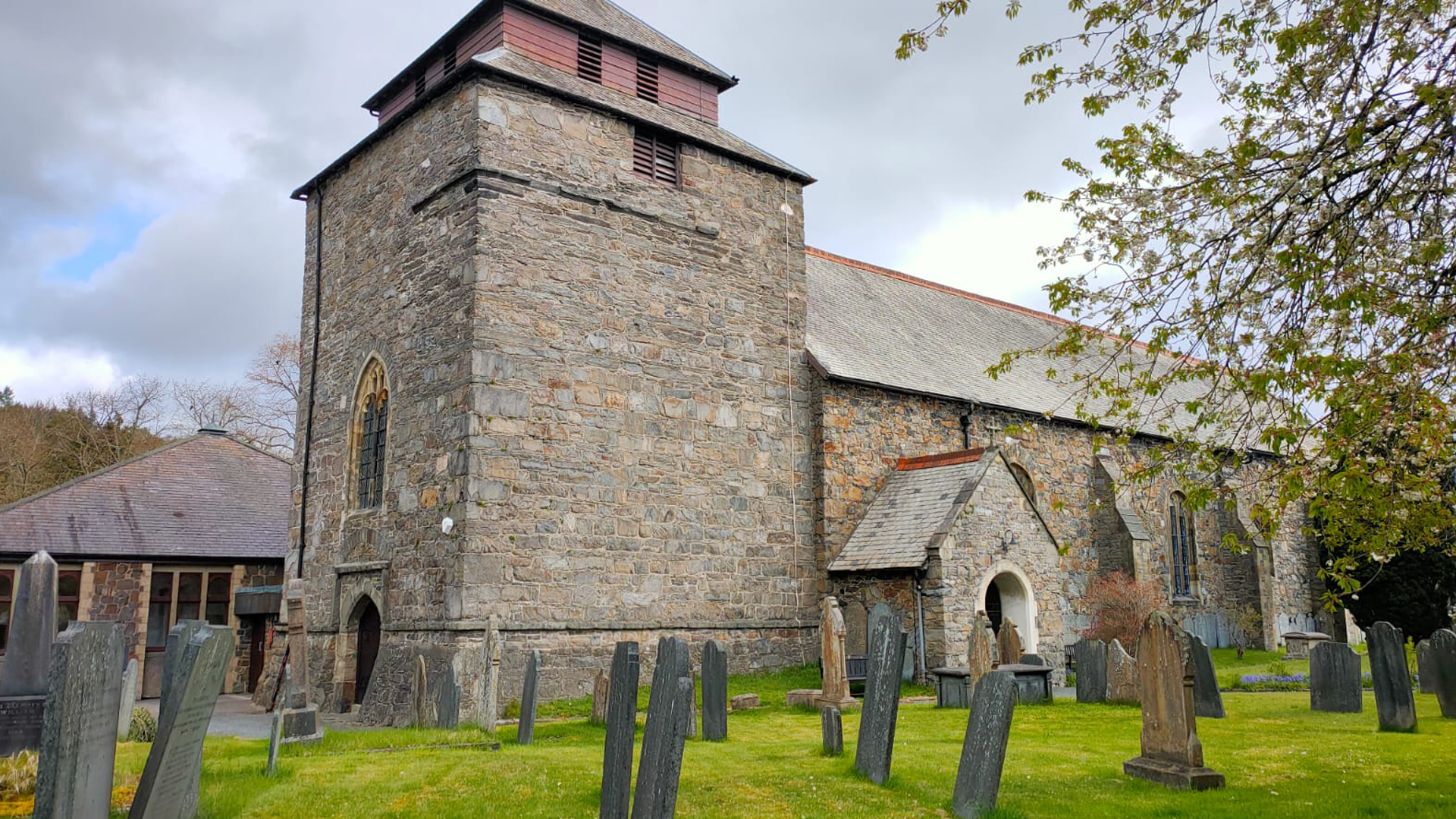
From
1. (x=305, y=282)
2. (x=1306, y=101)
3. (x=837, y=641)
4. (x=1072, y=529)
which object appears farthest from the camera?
(x=1072, y=529)

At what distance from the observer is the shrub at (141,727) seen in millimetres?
12312

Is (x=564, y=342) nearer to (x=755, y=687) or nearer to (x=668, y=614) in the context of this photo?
(x=668, y=614)

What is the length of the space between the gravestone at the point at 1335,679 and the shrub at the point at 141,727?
14532mm

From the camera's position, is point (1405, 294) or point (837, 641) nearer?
point (1405, 294)

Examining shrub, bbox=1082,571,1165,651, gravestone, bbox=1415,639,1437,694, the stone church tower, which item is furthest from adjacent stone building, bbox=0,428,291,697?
gravestone, bbox=1415,639,1437,694

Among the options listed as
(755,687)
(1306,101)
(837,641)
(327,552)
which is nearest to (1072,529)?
(755,687)

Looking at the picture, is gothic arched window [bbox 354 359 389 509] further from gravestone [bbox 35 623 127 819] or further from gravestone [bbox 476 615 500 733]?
gravestone [bbox 35 623 127 819]

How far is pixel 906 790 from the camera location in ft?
27.5

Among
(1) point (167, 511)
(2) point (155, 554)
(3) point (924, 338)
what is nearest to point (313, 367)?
(2) point (155, 554)

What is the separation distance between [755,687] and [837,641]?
12.4 ft

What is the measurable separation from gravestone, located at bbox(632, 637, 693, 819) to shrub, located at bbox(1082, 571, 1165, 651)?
588 inches

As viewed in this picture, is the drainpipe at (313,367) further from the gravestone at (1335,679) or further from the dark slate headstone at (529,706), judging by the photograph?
the gravestone at (1335,679)

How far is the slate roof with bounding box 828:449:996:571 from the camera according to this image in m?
17.2

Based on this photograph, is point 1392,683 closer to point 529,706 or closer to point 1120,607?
point 1120,607
